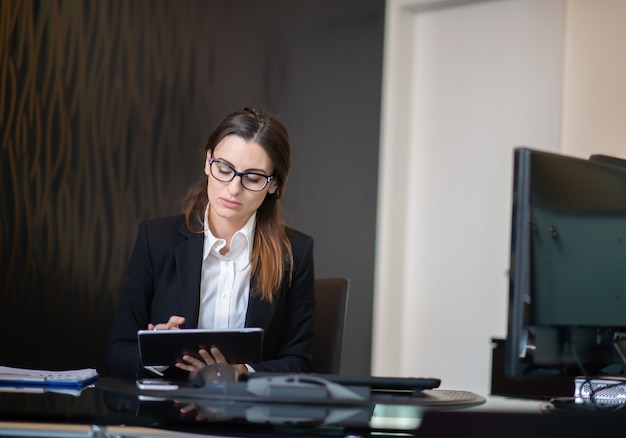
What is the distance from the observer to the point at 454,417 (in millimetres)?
1039

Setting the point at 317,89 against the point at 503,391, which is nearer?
the point at 503,391

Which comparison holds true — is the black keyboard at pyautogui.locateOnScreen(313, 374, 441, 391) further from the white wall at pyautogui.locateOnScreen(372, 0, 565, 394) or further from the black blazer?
the white wall at pyautogui.locateOnScreen(372, 0, 565, 394)

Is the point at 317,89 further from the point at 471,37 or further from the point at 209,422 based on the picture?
the point at 209,422

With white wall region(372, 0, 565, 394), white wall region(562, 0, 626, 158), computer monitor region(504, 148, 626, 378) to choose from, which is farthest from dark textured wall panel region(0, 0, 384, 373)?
computer monitor region(504, 148, 626, 378)

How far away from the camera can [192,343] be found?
189 cm

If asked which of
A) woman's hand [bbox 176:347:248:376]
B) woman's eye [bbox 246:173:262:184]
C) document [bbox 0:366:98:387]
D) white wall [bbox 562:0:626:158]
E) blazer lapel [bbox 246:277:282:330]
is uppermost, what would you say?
A: white wall [bbox 562:0:626:158]

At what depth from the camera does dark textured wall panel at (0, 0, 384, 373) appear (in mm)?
4852

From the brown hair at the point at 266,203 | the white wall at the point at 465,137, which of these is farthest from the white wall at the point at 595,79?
the brown hair at the point at 266,203

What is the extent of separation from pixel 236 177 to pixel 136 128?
2.97 metres

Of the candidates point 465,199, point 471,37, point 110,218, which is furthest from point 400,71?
point 110,218

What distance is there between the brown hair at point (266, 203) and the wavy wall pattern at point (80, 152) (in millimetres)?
→ 2525

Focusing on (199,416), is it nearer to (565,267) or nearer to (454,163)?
(565,267)

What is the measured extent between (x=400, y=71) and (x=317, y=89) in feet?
1.64

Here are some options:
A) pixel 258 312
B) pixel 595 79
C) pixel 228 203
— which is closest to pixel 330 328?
pixel 258 312
